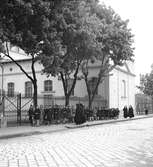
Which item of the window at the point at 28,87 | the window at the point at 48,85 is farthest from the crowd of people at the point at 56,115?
the window at the point at 28,87

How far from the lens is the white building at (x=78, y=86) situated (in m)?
41.8

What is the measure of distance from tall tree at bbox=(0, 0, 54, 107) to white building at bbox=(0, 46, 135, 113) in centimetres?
1752

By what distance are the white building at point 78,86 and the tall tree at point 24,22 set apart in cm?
1752

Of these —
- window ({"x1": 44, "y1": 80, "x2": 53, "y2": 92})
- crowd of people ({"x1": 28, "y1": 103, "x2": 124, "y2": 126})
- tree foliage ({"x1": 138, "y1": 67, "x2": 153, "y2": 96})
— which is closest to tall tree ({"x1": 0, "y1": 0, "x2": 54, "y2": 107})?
crowd of people ({"x1": 28, "y1": 103, "x2": 124, "y2": 126})

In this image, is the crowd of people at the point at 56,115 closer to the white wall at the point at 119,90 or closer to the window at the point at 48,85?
the white wall at the point at 119,90

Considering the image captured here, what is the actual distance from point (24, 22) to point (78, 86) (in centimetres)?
2417

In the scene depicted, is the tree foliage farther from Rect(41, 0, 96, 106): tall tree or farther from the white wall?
Rect(41, 0, 96, 106): tall tree

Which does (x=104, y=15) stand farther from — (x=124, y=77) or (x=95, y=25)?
(x=124, y=77)

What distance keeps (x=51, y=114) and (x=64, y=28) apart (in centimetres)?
689

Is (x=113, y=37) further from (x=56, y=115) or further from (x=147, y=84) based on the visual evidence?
(x=147, y=84)

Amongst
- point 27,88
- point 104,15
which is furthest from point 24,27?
point 27,88

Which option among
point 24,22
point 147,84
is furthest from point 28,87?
point 24,22

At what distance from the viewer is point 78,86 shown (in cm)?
4350

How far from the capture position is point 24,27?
66.9ft
